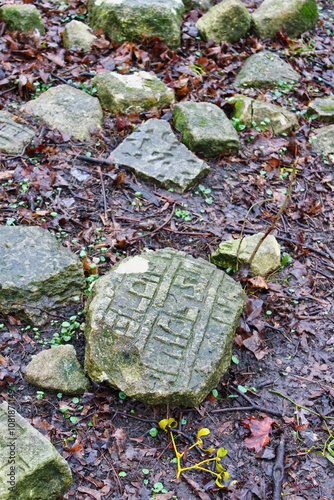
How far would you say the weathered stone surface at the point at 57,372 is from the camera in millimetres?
2607

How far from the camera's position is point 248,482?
2422 millimetres

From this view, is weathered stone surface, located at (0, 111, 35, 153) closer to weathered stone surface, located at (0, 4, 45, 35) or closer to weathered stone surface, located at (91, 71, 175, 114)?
weathered stone surface, located at (91, 71, 175, 114)

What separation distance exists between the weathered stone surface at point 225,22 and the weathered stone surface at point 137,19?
486mm

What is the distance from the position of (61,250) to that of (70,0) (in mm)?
4548

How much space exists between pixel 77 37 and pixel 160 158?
2396 millimetres

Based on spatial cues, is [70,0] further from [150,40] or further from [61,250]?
[61,250]

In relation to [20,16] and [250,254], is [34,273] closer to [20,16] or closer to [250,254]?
[250,254]

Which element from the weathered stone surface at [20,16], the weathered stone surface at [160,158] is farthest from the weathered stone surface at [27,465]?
the weathered stone surface at [20,16]

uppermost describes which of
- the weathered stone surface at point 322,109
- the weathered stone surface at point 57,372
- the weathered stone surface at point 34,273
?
the weathered stone surface at point 322,109

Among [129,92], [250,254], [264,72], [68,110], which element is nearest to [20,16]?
[68,110]

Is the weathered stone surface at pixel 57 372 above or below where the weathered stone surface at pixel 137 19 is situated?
below

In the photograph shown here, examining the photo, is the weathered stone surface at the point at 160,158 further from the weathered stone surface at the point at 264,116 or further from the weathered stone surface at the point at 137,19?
the weathered stone surface at the point at 137,19

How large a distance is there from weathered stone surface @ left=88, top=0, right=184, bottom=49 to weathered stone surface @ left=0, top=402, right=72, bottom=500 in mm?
4833

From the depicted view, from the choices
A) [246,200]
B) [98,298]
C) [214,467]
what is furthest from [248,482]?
[246,200]
